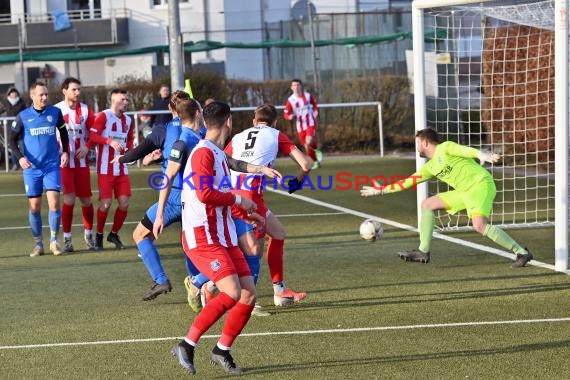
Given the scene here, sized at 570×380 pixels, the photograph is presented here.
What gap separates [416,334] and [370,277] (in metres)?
2.65

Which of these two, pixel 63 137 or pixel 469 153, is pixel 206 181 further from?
pixel 63 137

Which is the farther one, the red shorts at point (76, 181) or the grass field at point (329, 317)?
the red shorts at point (76, 181)

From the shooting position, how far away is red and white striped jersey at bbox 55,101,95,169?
13.3 meters

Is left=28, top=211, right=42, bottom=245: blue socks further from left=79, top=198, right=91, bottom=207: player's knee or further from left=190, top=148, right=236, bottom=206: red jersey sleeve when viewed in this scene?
left=190, top=148, right=236, bottom=206: red jersey sleeve

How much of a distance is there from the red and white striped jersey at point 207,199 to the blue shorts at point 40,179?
5.92 metres

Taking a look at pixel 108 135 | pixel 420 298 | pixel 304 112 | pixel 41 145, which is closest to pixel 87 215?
pixel 108 135

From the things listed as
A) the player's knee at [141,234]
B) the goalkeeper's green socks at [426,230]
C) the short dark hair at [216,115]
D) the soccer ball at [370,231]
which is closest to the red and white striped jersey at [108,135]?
the soccer ball at [370,231]

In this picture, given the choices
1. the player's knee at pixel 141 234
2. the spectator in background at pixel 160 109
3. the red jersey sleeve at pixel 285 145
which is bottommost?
the player's knee at pixel 141 234

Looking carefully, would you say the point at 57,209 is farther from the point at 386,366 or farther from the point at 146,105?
the point at 146,105

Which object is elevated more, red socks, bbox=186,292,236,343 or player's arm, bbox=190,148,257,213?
player's arm, bbox=190,148,257,213

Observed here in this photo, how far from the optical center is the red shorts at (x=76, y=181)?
520 inches

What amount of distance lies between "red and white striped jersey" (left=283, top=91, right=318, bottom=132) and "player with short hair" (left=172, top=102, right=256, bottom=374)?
53.1 ft

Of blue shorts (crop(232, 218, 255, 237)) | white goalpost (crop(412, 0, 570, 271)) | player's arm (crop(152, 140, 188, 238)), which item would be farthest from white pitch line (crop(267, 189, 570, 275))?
player's arm (crop(152, 140, 188, 238))

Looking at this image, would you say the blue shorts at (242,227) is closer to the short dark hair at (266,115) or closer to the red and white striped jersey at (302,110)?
the short dark hair at (266,115)
